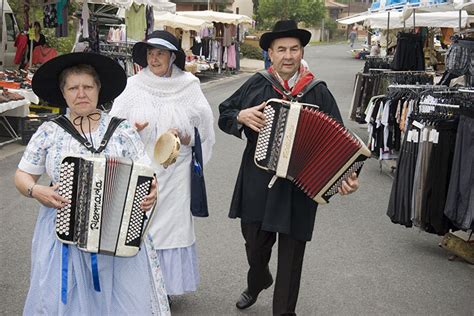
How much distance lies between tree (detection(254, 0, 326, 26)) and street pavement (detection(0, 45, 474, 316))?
61.7 metres

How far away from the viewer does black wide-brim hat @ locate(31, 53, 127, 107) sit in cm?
331

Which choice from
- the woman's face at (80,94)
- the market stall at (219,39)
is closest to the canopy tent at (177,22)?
the market stall at (219,39)

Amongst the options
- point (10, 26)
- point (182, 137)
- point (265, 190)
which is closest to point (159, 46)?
point (182, 137)

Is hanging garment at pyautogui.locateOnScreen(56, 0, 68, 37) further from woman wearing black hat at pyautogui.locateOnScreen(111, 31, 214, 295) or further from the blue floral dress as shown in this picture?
the blue floral dress

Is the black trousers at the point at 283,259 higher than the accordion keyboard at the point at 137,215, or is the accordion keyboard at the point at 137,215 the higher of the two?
the accordion keyboard at the point at 137,215

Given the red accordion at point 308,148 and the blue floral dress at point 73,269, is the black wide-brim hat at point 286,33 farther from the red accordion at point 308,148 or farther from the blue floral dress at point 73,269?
the blue floral dress at point 73,269

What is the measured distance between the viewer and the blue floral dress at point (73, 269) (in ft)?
10.7

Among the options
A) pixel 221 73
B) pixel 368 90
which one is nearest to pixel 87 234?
pixel 368 90

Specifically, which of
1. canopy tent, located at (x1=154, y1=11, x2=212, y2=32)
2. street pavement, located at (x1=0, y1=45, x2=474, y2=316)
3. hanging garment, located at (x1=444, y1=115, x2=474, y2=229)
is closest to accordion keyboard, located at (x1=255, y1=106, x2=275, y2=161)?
street pavement, located at (x1=0, y1=45, x2=474, y2=316)

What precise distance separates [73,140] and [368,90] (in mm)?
8503

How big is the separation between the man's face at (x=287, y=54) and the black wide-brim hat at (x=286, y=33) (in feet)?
0.08

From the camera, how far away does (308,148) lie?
391 cm

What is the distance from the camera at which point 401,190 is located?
6.26 meters

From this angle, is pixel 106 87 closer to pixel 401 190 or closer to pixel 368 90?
pixel 401 190
